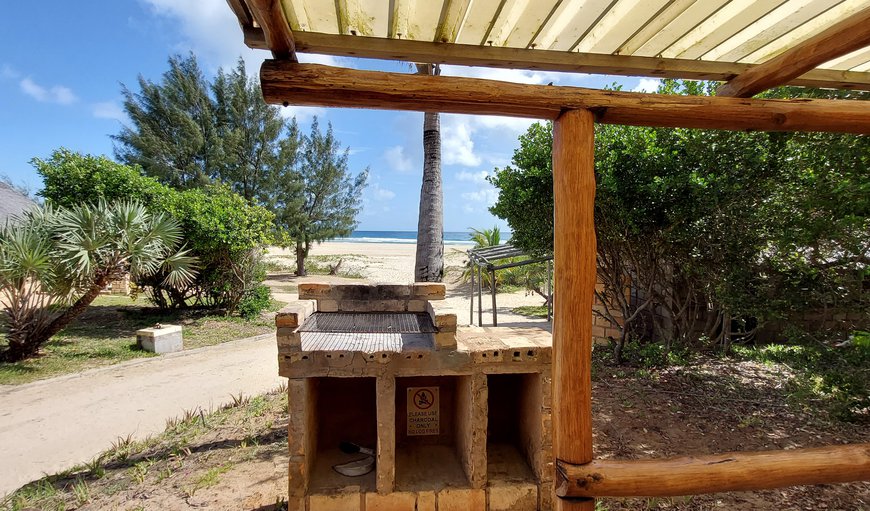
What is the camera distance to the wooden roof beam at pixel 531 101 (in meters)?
2.16

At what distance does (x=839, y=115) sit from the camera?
2.39 m

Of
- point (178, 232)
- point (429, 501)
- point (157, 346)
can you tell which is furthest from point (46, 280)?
point (429, 501)

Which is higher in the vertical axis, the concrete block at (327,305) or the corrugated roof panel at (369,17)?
the corrugated roof panel at (369,17)

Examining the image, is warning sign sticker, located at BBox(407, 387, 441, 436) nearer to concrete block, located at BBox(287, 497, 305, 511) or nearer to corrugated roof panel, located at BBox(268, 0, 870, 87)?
concrete block, located at BBox(287, 497, 305, 511)

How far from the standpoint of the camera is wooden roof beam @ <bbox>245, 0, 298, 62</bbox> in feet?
5.76

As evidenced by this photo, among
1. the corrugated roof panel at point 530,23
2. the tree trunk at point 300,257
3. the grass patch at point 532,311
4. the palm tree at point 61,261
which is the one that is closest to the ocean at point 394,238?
the tree trunk at point 300,257

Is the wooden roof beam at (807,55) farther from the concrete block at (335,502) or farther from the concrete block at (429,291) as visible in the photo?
the concrete block at (335,502)

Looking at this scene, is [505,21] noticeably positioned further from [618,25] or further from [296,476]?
[296,476]

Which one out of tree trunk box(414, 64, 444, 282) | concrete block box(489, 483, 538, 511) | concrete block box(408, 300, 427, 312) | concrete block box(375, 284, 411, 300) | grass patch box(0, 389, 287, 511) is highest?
tree trunk box(414, 64, 444, 282)

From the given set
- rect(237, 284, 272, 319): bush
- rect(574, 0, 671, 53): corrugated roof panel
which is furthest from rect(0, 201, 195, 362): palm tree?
rect(574, 0, 671, 53): corrugated roof panel

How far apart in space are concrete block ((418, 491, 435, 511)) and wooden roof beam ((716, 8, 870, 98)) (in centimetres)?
334

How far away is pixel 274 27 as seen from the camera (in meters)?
1.90

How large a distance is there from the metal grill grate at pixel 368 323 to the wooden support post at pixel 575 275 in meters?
1.52

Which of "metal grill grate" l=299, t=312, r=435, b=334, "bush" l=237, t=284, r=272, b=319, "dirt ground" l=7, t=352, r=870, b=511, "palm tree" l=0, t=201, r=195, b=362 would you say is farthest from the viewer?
"bush" l=237, t=284, r=272, b=319
